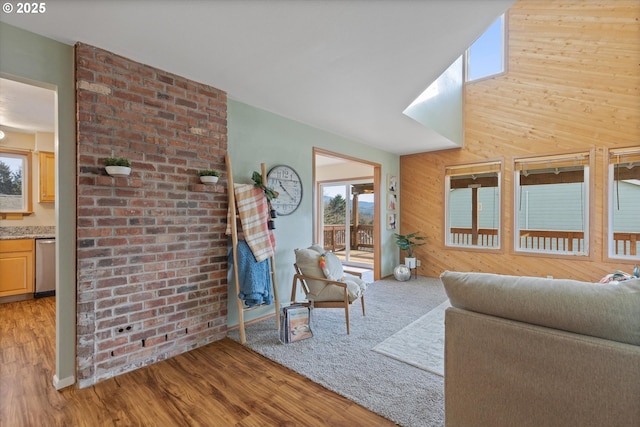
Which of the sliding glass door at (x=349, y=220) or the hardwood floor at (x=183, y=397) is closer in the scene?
the hardwood floor at (x=183, y=397)

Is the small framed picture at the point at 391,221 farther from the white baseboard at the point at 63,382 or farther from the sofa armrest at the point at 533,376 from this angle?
the white baseboard at the point at 63,382

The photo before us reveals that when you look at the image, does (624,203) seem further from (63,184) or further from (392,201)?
(63,184)

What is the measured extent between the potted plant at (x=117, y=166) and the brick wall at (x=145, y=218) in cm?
8

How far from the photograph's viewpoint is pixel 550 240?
450 centimetres

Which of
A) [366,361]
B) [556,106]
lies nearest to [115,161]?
[366,361]

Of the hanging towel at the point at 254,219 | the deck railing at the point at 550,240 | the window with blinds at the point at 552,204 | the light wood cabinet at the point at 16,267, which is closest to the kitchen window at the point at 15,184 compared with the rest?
the light wood cabinet at the point at 16,267

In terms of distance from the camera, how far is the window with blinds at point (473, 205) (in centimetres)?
483

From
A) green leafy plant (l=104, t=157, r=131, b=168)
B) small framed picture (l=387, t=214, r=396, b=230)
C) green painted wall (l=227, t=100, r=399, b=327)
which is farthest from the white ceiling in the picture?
small framed picture (l=387, t=214, r=396, b=230)

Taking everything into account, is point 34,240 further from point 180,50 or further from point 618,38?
point 618,38

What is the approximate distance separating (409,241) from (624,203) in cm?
300

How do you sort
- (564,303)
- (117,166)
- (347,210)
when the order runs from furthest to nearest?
1. (347,210)
2. (117,166)
3. (564,303)

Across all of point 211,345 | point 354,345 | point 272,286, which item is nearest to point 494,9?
point 354,345

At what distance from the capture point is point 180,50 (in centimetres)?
205

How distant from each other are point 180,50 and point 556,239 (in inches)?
218
